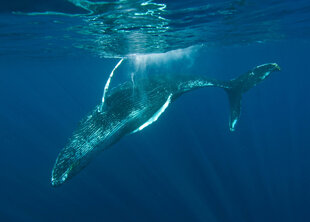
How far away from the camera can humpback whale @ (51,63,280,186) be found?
4.17 meters

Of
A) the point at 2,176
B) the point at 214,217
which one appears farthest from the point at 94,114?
the point at 2,176

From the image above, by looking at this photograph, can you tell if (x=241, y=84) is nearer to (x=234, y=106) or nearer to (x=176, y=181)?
(x=234, y=106)

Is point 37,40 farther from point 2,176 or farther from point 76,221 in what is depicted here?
point 2,176

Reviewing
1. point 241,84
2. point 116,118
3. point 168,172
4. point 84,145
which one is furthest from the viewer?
point 168,172

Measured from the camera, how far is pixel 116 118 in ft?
15.0

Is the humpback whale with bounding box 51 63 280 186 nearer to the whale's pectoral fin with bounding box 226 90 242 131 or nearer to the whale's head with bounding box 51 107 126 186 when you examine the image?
the whale's head with bounding box 51 107 126 186

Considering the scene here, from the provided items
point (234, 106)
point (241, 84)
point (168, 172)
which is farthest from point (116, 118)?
point (168, 172)

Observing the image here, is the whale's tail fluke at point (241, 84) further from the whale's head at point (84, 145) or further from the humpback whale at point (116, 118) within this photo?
the whale's head at point (84, 145)

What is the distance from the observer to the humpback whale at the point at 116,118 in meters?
4.17

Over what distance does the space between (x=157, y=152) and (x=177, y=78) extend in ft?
54.8

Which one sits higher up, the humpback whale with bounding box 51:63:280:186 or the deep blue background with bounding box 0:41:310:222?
the humpback whale with bounding box 51:63:280:186

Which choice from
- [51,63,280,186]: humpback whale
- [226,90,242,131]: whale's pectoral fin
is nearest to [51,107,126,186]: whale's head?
[51,63,280,186]: humpback whale

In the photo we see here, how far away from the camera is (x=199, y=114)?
1377 inches

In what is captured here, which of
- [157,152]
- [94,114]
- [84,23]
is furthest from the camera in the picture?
[157,152]
